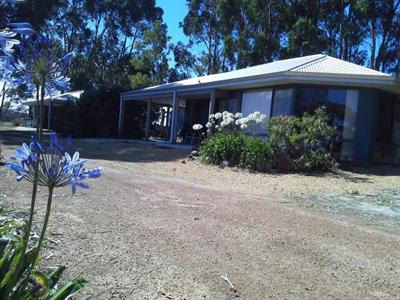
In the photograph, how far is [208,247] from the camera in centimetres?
423

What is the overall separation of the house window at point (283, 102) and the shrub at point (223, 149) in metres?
2.59

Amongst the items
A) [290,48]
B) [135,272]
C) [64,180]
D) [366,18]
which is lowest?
[135,272]

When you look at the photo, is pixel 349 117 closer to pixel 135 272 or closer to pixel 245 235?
pixel 245 235

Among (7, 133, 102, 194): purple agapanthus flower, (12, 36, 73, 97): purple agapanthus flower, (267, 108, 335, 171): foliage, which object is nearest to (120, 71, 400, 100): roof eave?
(267, 108, 335, 171): foliage

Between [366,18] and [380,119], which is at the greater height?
[366,18]

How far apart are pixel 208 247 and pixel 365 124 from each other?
1202 cm

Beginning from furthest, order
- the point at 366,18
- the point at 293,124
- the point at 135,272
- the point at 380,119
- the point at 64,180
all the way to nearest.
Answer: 1. the point at 366,18
2. the point at 380,119
3. the point at 293,124
4. the point at 135,272
5. the point at 64,180

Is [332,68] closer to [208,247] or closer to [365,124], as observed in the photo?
[365,124]

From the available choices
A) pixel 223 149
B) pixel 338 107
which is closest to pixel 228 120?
pixel 223 149

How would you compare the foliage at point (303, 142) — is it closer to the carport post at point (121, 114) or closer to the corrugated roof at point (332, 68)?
the corrugated roof at point (332, 68)

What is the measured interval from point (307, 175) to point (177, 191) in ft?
16.4

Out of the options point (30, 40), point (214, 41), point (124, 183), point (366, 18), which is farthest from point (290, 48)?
point (30, 40)

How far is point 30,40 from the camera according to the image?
1.89 m

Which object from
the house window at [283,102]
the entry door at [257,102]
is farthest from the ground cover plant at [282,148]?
the entry door at [257,102]
